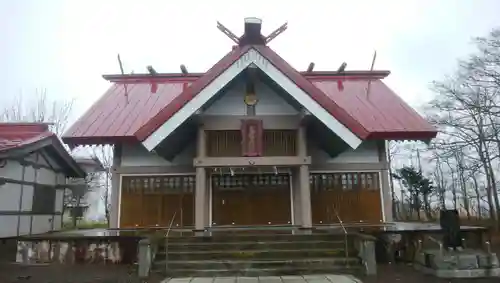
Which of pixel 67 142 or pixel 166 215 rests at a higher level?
pixel 67 142

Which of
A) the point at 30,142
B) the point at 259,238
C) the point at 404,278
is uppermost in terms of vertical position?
the point at 30,142

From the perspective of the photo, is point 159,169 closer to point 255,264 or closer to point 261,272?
point 255,264

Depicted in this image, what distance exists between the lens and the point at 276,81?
941cm

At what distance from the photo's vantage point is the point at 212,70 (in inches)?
373

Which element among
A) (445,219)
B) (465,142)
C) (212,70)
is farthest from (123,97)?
(465,142)

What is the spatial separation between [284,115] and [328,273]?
15.7ft

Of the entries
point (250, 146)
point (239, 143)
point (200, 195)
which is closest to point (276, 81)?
point (250, 146)

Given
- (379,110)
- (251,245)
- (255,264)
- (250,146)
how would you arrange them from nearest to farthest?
(255,264) < (251,245) < (250,146) < (379,110)

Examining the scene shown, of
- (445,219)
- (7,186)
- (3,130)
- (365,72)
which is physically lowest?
(445,219)

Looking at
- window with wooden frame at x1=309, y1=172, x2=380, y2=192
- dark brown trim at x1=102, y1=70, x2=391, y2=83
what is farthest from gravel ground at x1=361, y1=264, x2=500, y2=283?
dark brown trim at x1=102, y1=70, x2=391, y2=83

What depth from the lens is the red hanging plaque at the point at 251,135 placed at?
1040cm

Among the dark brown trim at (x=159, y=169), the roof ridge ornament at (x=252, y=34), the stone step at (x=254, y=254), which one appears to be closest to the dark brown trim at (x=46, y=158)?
the dark brown trim at (x=159, y=169)

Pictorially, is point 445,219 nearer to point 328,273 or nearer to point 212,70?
point 328,273

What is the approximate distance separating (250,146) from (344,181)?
12.2 ft
